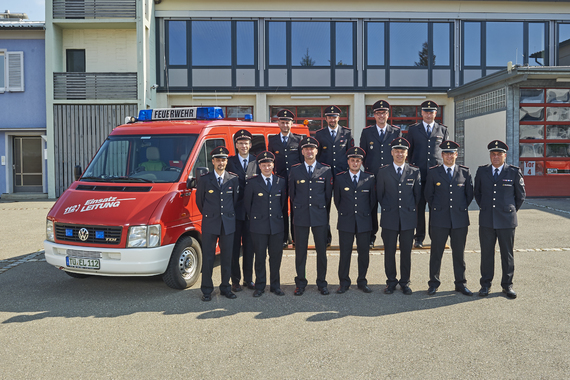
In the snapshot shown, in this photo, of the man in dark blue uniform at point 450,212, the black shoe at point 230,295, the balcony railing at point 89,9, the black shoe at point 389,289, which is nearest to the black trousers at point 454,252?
the man in dark blue uniform at point 450,212

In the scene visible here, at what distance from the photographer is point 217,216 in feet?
20.6

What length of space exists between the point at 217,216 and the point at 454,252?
3.02 m

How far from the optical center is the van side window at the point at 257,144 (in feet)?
26.5

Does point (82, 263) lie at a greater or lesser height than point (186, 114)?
lesser

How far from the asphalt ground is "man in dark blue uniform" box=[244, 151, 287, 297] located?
249 millimetres

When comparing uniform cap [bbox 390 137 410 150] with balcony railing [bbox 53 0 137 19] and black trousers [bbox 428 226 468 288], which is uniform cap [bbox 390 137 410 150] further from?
balcony railing [bbox 53 0 137 19]

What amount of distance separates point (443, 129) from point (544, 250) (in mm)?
3081

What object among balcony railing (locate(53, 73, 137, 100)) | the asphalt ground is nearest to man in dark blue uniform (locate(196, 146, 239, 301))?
the asphalt ground

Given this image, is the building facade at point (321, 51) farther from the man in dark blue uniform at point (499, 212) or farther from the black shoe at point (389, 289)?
the black shoe at point (389, 289)

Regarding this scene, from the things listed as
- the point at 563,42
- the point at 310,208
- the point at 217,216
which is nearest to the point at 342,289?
the point at 310,208

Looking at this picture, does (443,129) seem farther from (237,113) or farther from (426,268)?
(237,113)

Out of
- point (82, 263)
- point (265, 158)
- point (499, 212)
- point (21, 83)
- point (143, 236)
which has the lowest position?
point (82, 263)

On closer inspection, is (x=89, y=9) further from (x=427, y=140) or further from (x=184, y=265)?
(x=427, y=140)

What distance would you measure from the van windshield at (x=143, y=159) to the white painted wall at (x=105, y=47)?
14.5 metres
